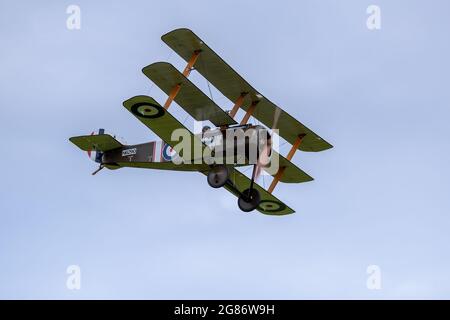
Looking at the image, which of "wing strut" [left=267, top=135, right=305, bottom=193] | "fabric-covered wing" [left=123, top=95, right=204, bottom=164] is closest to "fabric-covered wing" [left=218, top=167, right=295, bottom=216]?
"wing strut" [left=267, top=135, right=305, bottom=193]

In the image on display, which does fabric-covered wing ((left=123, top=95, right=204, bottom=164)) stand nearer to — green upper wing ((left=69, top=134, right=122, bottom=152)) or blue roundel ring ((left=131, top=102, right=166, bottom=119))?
blue roundel ring ((left=131, top=102, right=166, bottom=119))

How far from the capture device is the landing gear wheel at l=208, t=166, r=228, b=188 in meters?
22.2

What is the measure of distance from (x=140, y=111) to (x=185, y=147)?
1.62 m

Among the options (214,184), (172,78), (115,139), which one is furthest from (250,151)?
(115,139)

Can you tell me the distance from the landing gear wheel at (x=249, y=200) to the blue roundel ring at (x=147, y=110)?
3.37 meters

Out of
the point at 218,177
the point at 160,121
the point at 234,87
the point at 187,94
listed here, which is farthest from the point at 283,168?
the point at 160,121

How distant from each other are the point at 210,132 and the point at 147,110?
1.91 meters

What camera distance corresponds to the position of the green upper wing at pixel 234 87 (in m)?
21.9

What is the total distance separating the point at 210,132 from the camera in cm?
2244

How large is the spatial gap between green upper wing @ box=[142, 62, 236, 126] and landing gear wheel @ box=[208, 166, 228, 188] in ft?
3.67

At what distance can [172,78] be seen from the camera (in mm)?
21812

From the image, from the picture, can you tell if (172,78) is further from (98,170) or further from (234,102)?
(98,170)

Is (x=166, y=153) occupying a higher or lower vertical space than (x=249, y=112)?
lower

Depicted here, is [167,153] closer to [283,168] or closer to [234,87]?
[234,87]
